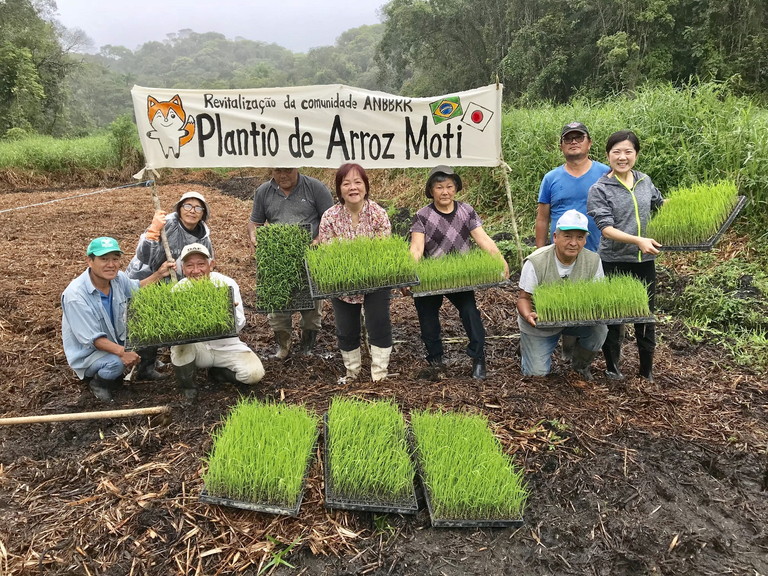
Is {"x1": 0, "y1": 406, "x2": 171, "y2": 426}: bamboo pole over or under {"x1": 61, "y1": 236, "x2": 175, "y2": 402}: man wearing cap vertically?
under

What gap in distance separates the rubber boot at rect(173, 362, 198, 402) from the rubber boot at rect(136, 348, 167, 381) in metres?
0.58

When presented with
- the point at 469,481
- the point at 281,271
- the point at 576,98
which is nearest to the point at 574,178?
the point at 281,271

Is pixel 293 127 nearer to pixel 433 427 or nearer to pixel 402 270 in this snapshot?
pixel 402 270

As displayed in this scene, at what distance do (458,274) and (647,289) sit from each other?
1.38 m

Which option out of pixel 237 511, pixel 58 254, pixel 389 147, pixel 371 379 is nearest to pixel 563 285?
pixel 371 379

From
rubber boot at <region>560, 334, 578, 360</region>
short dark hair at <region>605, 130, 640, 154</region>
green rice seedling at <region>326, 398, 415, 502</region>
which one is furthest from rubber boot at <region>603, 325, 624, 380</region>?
green rice seedling at <region>326, 398, 415, 502</region>

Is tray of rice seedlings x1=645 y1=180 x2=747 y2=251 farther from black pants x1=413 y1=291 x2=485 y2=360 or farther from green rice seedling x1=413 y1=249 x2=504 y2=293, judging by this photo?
black pants x1=413 y1=291 x2=485 y2=360

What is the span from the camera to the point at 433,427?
2.72 meters

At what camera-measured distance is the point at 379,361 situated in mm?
3656

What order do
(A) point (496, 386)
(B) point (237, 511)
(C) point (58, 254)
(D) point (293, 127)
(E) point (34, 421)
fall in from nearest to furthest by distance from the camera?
(B) point (237, 511)
(E) point (34, 421)
(A) point (496, 386)
(D) point (293, 127)
(C) point (58, 254)

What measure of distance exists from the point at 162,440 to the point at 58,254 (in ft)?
19.8

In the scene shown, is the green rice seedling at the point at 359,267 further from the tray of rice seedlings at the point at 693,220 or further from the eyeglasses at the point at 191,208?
the tray of rice seedlings at the point at 693,220

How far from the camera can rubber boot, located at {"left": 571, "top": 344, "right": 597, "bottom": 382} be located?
3.58 meters

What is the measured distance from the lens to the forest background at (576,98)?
5.40 m
